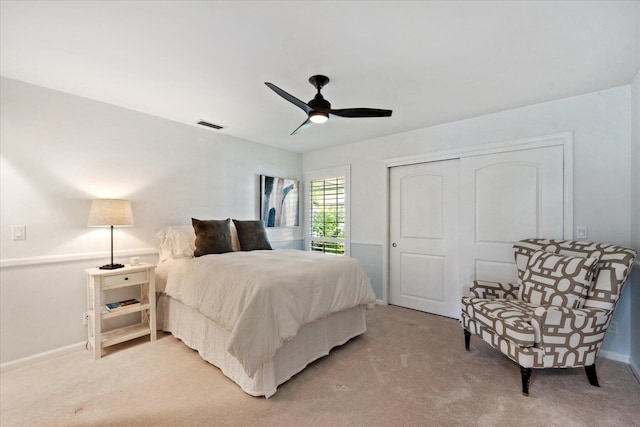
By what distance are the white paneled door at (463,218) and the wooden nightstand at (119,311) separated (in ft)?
9.81

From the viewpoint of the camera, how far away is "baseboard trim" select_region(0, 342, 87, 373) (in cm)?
227

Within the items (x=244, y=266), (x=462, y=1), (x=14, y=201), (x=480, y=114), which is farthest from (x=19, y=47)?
(x=480, y=114)

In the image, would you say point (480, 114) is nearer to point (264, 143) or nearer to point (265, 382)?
point (264, 143)

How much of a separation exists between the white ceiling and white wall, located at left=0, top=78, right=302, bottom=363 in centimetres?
28

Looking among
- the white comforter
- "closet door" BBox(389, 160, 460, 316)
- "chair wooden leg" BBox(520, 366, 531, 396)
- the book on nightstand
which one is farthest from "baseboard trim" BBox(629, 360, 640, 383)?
the book on nightstand

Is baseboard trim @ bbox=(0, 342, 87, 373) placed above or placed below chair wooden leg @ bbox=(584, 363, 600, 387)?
below

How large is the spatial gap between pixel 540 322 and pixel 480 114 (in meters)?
2.24

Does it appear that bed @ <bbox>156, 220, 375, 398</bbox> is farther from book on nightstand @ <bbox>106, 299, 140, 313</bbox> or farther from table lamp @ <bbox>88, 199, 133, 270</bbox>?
table lamp @ <bbox>88, 199, 133, 270</bbox>

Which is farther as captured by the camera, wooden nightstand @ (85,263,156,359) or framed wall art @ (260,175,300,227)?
framed wall art @ (260,175,300,227)

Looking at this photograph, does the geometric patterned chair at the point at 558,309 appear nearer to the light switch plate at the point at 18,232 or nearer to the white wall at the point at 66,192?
the white wall at the point at 66,192

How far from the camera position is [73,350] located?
260 centimetres

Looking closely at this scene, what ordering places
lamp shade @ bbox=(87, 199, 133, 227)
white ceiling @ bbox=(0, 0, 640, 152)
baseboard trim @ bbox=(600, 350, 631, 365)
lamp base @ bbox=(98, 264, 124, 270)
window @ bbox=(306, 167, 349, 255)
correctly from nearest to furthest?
white ceiling @ bbox=(0, 0, 640, 152) → baseboard trim @ bbox=(600, 350, 631, 365) → lamp shade @ bbox=(87, 199, 133, 227) → lamp base @ bbox=(98, 264, 124, 270) → window @ bbox=(306, 167, 349, 255)

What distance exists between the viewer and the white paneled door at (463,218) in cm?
287

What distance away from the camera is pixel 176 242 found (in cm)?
302
